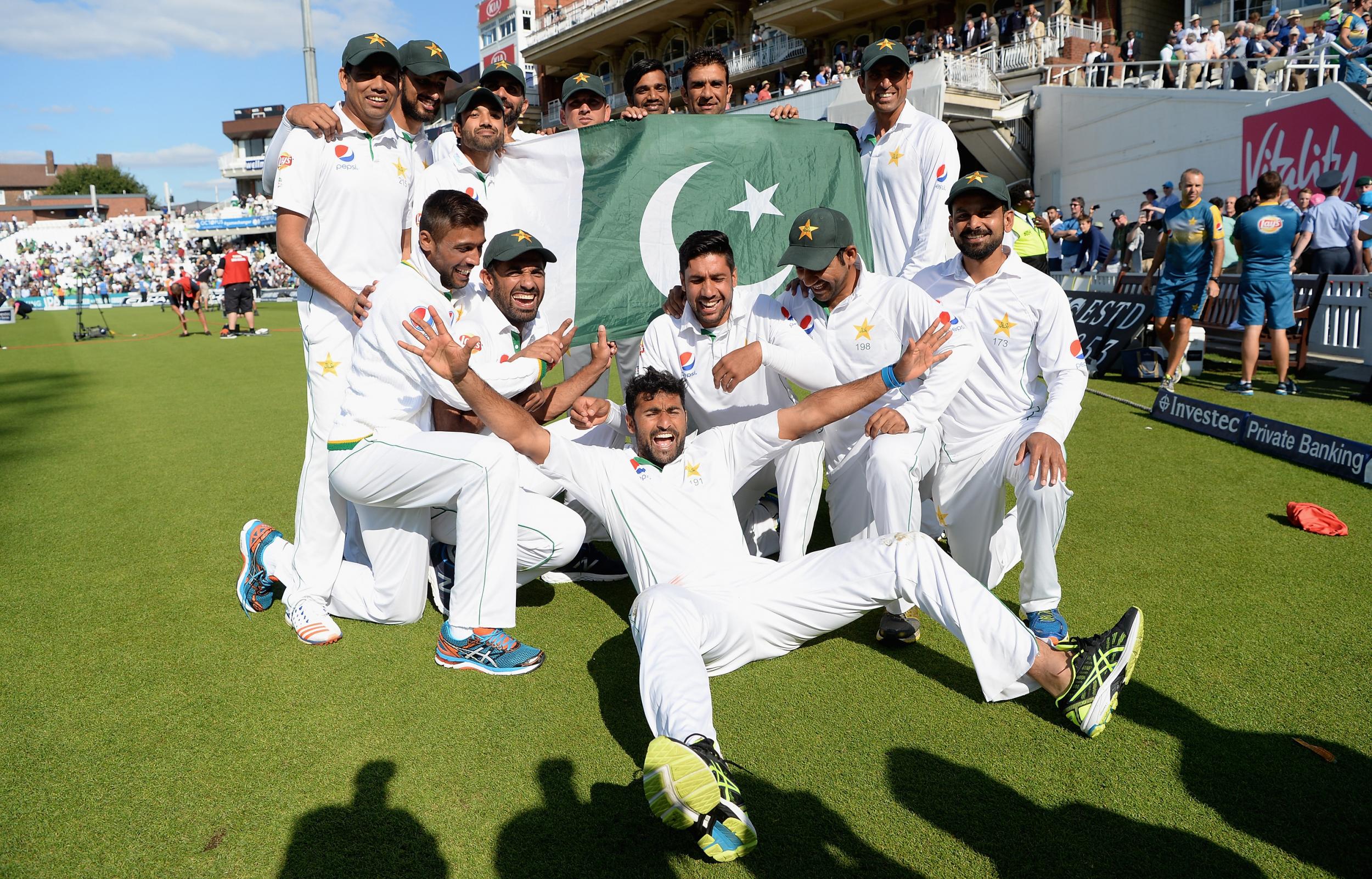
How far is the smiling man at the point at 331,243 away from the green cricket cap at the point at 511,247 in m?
0.69

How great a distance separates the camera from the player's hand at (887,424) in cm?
408

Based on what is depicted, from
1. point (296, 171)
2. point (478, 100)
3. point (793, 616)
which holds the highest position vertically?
point (478, 100)

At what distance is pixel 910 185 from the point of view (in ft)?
17.7

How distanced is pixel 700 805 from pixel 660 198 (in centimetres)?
451

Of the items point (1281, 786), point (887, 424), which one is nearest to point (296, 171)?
point (887, 424)

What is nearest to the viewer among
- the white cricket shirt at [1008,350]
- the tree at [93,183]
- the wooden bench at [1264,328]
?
the white cricket shirt at [1008,350]

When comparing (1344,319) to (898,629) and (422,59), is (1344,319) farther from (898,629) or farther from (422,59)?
(422,59)

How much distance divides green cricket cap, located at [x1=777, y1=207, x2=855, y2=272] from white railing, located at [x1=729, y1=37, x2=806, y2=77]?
115ft

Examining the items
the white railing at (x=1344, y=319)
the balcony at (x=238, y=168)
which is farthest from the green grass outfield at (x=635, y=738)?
the balcony at (x=238, y=168)

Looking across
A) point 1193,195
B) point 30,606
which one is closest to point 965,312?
point 30,606

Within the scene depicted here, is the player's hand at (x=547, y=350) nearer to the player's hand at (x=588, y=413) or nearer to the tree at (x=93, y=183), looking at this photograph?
the player's hand at (x=588, y=413)

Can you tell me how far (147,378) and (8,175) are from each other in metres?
139

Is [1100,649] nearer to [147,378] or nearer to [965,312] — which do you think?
[965,312]

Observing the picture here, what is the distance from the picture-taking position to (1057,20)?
87.3ft
